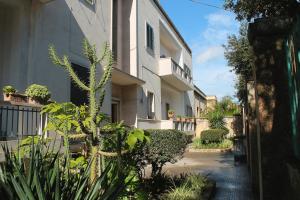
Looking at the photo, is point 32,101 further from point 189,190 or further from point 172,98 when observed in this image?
point 172,98

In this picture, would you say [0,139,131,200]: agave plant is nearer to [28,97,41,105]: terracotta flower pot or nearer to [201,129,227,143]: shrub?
[28,97,41,105]: terracotta flower pot

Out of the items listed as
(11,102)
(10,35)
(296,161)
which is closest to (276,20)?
(296,161)

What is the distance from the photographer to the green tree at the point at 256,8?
20.5ft

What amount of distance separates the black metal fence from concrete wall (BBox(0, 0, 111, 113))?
1.10m

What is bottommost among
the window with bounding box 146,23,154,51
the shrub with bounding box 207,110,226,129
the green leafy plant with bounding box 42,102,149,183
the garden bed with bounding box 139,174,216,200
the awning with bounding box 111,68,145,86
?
the garden bed with bounding box 139,174,216,200

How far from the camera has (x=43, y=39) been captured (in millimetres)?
9742

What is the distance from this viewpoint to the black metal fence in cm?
754

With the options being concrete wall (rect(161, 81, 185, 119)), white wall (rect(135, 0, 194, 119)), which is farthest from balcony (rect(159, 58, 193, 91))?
concrete wall (rect(161, 81, 185, 119))

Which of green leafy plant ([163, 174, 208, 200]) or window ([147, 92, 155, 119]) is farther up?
window ([147, 92, 155, 119])

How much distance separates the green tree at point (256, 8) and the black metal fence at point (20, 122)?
569cm

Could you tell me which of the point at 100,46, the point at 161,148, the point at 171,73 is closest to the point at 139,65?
the point at 171,73

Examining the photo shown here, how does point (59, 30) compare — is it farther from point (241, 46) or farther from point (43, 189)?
point (241, 46)

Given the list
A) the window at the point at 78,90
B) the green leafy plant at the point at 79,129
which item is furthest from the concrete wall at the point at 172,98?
the green leafy plant at the point at 79,129

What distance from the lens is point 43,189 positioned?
2.79m
